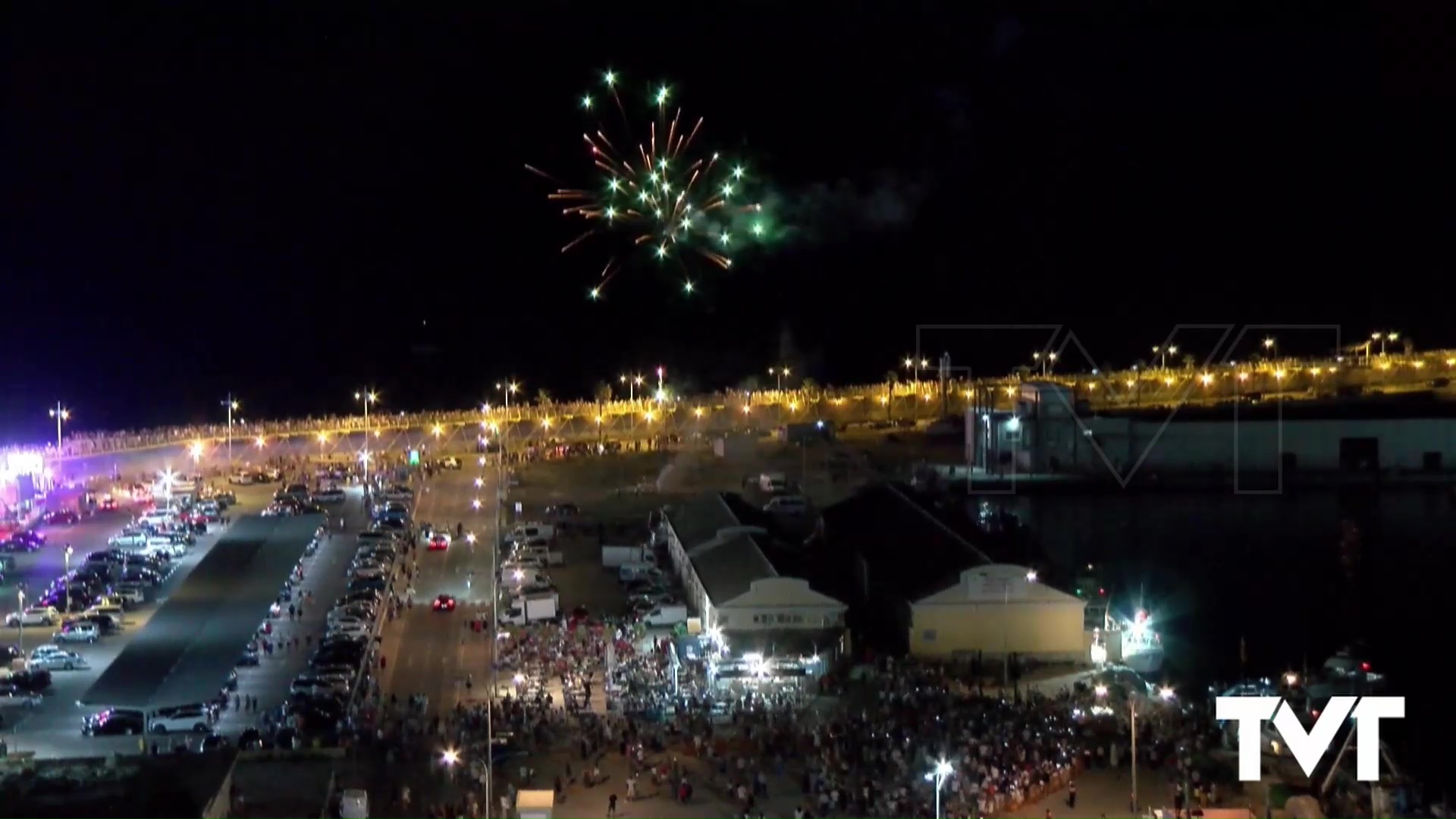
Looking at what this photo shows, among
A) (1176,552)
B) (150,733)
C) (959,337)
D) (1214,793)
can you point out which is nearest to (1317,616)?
(1176,552)

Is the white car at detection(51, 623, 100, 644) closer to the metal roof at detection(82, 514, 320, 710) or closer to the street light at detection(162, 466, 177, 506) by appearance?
the metal roof at detection(82, 514, 320, 710)

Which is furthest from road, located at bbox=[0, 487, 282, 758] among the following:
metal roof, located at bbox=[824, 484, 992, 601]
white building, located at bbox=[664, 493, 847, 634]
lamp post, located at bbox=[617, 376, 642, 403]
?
lamp post, located at bbox=[617, 376, 642, 403]

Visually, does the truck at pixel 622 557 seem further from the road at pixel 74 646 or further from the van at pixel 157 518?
the van at pixel 157 518

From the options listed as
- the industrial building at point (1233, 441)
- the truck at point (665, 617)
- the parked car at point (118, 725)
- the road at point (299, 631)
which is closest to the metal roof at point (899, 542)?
the truck at point (665, 617)

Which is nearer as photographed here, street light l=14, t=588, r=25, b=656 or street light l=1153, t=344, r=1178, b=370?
street light l=14, t=588, r=25, b=656

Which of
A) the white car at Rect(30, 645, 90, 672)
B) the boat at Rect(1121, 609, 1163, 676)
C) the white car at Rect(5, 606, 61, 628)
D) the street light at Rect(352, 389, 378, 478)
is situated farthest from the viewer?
the street light at Rect(352, 389, 378, 478)

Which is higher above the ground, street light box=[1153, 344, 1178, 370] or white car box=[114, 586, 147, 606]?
street light box=[1153, 344, 1178, 370]

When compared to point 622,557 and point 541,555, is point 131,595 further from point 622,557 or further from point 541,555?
point 622,557
